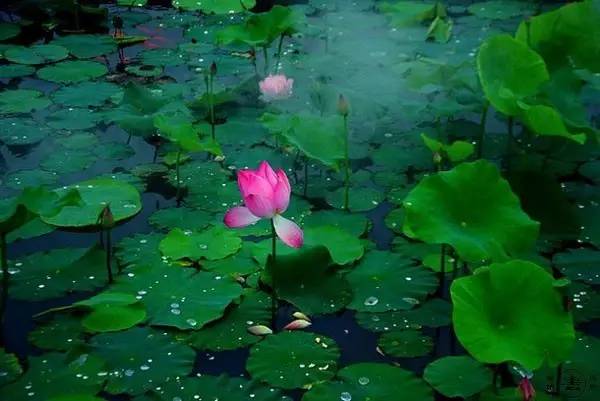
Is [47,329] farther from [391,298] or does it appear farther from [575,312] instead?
[575,312]

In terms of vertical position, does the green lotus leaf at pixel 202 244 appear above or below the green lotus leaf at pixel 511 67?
below

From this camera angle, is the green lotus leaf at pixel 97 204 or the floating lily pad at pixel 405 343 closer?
the floating lily pad at pixel 405 343

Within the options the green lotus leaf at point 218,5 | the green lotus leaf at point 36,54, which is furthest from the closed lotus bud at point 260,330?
the green lotus leaf at point 218,5

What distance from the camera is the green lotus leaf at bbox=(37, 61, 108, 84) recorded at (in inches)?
132

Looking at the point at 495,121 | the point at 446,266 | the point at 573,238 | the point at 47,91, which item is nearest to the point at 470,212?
the point at 446,266

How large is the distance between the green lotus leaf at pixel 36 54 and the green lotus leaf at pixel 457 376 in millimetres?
2555

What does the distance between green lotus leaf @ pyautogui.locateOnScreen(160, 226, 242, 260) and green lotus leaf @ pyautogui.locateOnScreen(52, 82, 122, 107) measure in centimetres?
117

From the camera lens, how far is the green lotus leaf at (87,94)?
3143mm

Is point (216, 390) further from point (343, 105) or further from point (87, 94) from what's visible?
point (87, 94)

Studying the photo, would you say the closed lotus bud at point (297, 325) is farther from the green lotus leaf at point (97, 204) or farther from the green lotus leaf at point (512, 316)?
the green lotus leaf at point (97, 204)

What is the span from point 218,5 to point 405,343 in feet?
9.32

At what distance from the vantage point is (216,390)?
164cm

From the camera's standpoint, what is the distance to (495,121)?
3.04 metres

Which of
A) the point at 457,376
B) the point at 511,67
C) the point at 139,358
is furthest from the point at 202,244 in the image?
the point at 511,67
